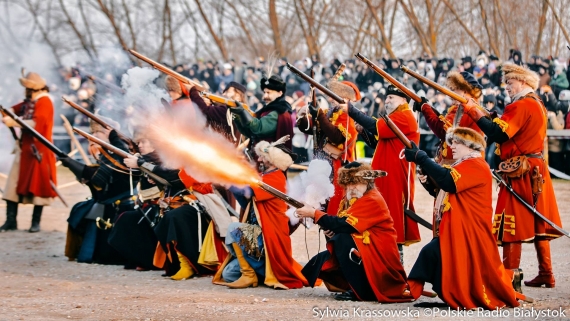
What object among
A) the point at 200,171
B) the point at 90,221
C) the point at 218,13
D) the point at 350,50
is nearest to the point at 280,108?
the point at 200,171

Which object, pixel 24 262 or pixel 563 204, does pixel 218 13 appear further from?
pixel 24 262

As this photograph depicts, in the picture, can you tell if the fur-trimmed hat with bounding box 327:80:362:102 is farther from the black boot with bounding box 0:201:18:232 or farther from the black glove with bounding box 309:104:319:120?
the black boot with bounding box 0:201:18:232

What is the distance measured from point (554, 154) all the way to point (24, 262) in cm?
980

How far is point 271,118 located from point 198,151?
1144mm

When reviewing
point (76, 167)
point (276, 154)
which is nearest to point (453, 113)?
point (276, 154)

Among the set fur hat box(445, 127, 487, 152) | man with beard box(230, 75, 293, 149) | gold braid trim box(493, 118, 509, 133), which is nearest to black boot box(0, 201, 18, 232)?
man with beard box(230, 75, 293, 149)

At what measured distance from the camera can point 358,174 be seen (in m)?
7.32

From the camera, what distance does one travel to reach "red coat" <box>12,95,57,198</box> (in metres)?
11.6

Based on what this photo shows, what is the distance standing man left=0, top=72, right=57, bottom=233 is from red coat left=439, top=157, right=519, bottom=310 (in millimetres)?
6296

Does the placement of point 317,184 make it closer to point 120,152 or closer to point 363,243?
point 363,243

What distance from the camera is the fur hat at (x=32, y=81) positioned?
38.3 feet

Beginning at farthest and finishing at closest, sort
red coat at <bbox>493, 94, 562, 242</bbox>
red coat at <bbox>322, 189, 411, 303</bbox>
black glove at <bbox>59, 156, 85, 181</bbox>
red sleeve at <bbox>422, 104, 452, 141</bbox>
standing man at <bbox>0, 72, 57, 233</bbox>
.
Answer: standing man at <bbox>0, 72, 57, 233</bbox>, black glove at <bbox>59, 156, 85, 181</bbox>, red sleeve at <bbox>422, 104, 452, 141</bbox>, red coat at <bbox>493, 94, 562, 242</bbox>, red coat at <bbox>322, 189, 411, 303</bbox>

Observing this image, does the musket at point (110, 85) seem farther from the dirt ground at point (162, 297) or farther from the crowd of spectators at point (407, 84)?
the dirt ground at point (162, 297)

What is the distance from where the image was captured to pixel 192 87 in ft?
33.0
